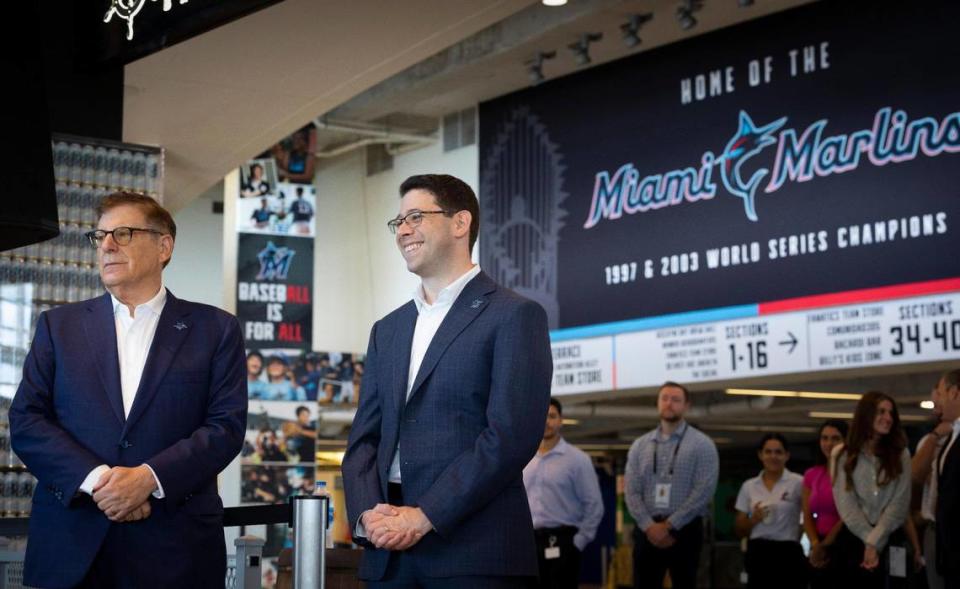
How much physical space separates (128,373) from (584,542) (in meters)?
4.48

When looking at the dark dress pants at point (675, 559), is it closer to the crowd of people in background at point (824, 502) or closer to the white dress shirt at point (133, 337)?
the crowd of people in background at point (824, 502)

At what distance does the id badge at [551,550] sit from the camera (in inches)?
291

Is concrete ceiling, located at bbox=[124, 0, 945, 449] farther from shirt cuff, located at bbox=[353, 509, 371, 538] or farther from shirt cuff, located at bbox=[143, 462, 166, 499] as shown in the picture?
shirt cuff, located at bbox=[353, 509, 371, 538]

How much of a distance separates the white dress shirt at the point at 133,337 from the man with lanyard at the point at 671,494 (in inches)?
169

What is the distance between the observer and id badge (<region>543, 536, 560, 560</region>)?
7.39 metres

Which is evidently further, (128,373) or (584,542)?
(584,542)

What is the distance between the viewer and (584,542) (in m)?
7.39

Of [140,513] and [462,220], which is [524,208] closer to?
[462,220]

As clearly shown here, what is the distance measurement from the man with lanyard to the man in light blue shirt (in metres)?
0.24

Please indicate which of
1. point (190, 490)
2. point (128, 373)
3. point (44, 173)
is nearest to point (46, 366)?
point (128, 373)

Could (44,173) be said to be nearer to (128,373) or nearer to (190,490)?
(128,373)

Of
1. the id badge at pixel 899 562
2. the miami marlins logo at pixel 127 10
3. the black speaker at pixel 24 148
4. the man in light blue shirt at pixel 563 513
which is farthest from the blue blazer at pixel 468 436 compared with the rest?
the man in light blue shirt at pixel 563 513

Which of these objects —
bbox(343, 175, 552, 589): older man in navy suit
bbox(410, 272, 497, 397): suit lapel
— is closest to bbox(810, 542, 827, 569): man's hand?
bbox(343, 175, 552, 589): older man in navy suit

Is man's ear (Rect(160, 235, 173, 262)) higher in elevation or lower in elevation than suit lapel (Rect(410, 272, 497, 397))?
higher
